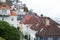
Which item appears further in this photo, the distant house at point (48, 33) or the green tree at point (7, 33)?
the distant house at point (48, 33)

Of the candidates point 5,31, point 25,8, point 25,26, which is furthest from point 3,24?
point 25,8

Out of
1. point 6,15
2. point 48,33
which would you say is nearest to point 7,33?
point 48,33

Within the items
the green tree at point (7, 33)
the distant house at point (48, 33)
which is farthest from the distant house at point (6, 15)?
the green tree at point (7, 33)

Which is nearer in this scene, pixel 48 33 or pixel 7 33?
pixel 7 33

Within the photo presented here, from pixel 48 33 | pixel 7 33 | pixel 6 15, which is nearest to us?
pixel 7 33

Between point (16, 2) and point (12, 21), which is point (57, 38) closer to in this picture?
point (12, 21)

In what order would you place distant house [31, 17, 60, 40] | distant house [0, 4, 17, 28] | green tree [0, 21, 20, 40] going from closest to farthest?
green tree [0, 21, 20, 40] < distant house [31, 17, 60, 40] < distant house [0, 4, 17, 28]

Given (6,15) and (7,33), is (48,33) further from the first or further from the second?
(6,15)

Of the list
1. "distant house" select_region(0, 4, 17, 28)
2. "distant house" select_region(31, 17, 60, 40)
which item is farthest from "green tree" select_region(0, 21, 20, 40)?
"distant house" select_region(0, 4, 17, 28)

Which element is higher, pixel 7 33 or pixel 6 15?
pixel 7 33

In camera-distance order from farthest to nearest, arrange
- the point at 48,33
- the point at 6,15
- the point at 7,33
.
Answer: the point at 6,15 < the point at 48,33 < the point at 7,33

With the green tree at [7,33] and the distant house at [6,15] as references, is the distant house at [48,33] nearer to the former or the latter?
the green tree at [7,33]

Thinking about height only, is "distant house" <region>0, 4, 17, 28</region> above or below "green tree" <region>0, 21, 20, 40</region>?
below

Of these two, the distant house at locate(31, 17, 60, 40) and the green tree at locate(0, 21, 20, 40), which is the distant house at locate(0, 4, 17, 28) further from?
the green tree at locate(0, 21, 20, 40)
